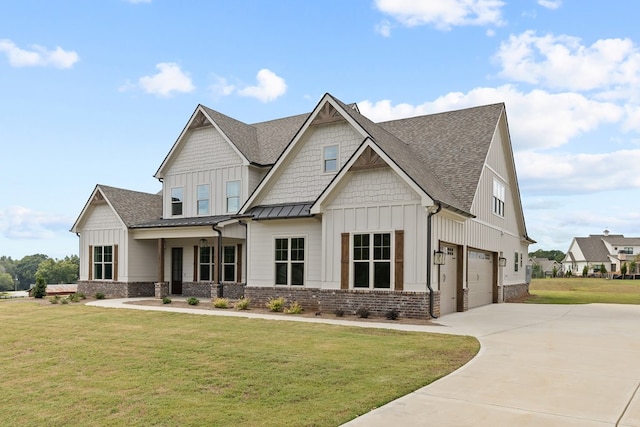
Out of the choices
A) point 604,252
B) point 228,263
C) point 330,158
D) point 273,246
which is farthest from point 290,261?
point 604,252

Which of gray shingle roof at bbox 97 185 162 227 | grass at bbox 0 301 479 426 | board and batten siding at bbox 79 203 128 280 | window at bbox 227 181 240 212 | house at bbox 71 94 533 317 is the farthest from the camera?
gray shingle roof at bbox 97 185 162 227

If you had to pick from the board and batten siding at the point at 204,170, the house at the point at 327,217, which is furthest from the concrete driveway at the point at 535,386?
the board and batten siding at the point at 204,170

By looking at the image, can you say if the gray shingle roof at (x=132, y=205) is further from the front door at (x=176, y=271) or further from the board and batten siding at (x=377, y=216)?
the board and batten siding at (x=377, y=216)

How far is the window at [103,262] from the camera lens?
26406 millimetres

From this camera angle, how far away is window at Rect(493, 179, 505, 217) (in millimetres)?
23875

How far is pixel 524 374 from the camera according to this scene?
820 cm

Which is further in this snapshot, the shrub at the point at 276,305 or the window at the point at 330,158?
the window at the point at 330,158

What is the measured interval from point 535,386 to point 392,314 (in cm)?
847

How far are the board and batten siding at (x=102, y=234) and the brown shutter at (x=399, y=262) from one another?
15205 mm

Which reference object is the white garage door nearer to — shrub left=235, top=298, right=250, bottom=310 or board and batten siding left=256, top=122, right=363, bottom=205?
board and batten siding left=256, top=122, right=363, bottom=205

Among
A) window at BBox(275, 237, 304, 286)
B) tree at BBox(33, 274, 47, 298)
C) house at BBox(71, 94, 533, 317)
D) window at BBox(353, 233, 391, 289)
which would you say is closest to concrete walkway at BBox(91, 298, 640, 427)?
window at BBox(353, 233, 391, 289)

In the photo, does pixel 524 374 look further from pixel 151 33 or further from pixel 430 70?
pixel 151 33

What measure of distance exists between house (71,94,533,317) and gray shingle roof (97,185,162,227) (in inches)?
3.3

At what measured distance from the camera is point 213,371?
8.77m
